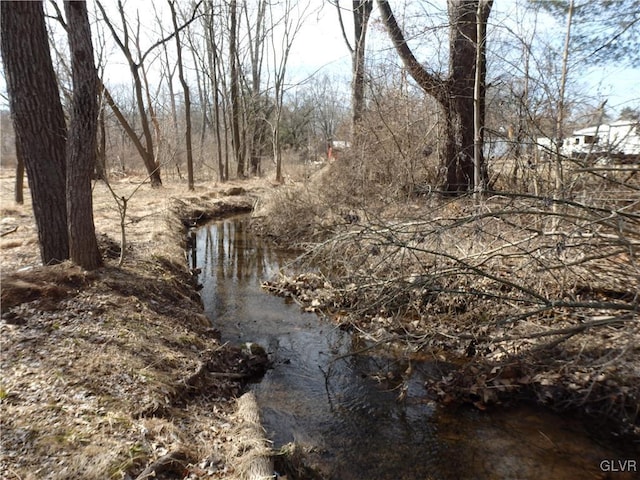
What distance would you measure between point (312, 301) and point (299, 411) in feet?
10.3

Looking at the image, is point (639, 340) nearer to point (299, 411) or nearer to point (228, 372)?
point (299, 411)

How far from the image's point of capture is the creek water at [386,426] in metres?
3.79

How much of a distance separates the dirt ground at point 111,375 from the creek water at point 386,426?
59 centimetres

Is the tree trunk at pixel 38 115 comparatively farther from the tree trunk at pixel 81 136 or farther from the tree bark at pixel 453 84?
the tree bark at pixel 453 84

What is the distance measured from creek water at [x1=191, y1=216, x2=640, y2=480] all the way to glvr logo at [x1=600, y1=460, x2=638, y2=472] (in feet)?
0.14

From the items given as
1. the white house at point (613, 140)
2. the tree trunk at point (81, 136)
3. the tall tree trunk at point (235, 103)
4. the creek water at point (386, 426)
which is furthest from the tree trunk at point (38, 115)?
the tall tree trunk at point (235, 103)

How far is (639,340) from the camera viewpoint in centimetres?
412

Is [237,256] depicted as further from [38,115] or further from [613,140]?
[613,140]

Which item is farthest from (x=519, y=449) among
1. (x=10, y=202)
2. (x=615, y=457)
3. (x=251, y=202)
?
(x=251, y=202)

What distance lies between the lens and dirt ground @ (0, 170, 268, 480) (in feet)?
9.82

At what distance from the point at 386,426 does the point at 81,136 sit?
4.85 metres

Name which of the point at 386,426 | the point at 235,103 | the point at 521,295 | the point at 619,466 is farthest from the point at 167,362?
the point at 235,103

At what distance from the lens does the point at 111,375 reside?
3.92 metres

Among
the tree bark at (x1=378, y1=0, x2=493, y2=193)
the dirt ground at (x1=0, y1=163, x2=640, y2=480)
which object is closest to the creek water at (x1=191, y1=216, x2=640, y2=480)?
the dirt ground at (x1=0, y1=163, x2=640, y2=480)
